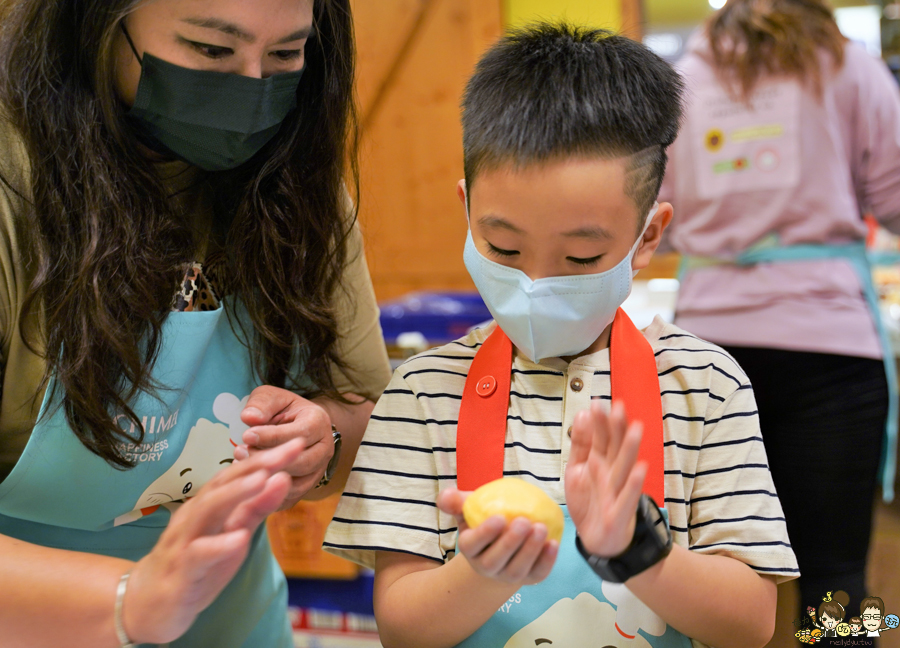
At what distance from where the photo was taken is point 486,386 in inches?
43.9

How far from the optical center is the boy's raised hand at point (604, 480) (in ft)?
2.62

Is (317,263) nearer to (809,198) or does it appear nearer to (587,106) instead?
(587,106)

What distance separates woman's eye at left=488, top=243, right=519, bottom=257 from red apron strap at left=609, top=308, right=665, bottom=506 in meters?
0.23

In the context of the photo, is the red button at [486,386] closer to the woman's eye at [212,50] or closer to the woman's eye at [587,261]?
the woman's eye at [587,261]

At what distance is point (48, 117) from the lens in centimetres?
105

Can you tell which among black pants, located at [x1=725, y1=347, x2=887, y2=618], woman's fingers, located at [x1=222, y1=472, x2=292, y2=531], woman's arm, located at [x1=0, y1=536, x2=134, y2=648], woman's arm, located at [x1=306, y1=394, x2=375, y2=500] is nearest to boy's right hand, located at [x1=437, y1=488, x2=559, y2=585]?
woman's fingers, located at [x1=222, y1=472, x2=292, y2=531]

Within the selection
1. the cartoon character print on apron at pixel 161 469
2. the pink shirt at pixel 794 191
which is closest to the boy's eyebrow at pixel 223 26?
the cartoon character print on apron at pixel 161 469

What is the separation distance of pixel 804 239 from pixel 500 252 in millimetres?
1124

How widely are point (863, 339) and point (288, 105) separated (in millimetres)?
1411

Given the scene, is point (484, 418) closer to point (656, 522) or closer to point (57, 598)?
point (656, 522)

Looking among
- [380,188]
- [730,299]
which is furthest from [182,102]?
[380,188]

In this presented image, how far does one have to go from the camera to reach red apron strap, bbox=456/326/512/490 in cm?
106
